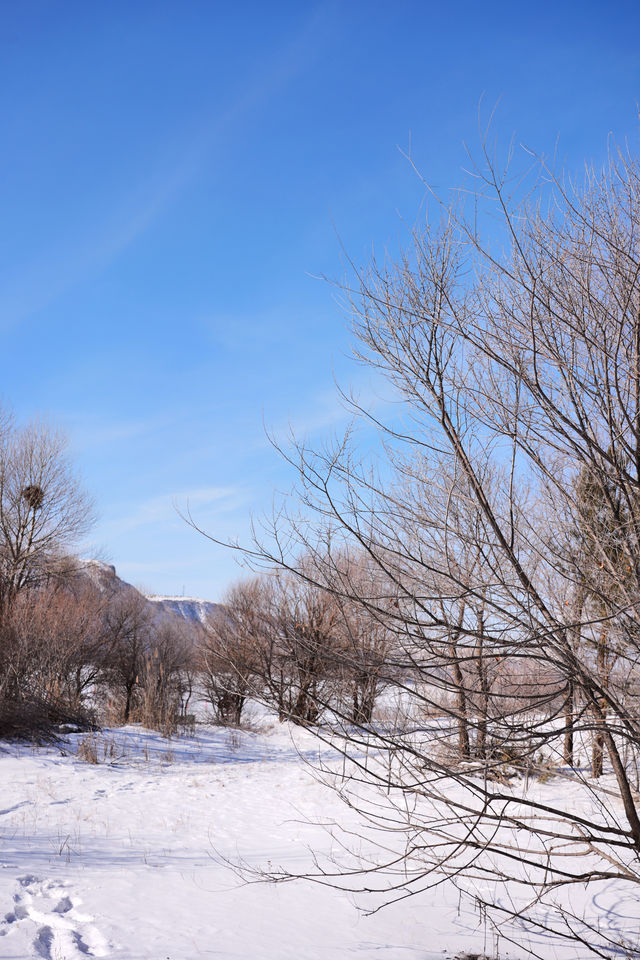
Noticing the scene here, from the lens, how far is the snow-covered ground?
178 inches

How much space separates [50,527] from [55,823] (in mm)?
17842

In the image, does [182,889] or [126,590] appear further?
[126,590]

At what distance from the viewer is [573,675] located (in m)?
2.94

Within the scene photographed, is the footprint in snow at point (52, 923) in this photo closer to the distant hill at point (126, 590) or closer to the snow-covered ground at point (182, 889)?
the snow-covered ground at point (182, 889)

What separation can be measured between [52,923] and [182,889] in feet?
4.68

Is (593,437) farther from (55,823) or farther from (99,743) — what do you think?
(99,743)

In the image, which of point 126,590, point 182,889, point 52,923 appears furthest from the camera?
point 126,590

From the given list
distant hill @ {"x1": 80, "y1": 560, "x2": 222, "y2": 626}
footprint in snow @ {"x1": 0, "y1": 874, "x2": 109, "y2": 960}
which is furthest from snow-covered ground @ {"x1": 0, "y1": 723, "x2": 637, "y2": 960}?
distant hill @ {"x1": 80, "y1": 560, "x2": 222, "y2": 626}

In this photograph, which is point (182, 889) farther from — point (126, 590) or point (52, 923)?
point (126, 590)

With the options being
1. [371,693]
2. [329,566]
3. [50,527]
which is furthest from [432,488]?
[50,527]

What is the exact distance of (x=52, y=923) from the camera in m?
4.56

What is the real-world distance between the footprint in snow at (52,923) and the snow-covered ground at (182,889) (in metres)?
0.01

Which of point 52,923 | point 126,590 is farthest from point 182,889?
point 126,590

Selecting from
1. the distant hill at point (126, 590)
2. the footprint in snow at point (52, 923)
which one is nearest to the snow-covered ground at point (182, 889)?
the footprint in snow at point (52, 923)
